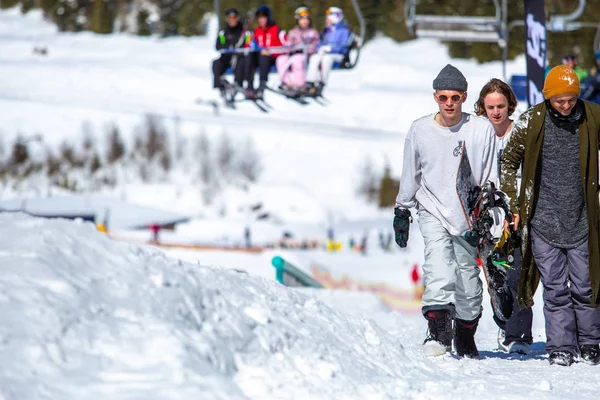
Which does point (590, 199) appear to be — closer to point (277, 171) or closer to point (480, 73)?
point (480, 73)

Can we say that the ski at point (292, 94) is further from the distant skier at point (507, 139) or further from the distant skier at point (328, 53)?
the distant skier at point (507, 139)

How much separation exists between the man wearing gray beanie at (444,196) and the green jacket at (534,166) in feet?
0.36

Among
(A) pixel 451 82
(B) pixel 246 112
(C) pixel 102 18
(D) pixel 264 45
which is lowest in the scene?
(B) pixel 246 112

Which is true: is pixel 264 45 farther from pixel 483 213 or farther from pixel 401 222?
pixel 483 213

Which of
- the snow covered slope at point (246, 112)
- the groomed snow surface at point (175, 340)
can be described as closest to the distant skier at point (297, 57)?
the groomed snow surface at point (175, 340)

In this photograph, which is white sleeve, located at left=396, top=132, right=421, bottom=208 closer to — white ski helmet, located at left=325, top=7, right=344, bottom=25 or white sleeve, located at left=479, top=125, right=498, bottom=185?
white sleeve, located at left=479, top=125, right=498, bottom=185

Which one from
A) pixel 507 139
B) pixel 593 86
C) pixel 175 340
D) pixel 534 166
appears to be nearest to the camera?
pixel 175 340

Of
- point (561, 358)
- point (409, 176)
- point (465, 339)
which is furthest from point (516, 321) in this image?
point (409, 176)

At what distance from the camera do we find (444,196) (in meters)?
5.34

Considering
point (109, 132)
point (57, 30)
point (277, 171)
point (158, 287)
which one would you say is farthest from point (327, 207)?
point (158, 287)

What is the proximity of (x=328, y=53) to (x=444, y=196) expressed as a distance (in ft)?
34.0

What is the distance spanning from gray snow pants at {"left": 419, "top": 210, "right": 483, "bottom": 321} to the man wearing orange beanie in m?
0.27

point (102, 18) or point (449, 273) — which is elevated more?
point (449, 273)

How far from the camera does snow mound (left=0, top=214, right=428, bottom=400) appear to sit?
3.39m
